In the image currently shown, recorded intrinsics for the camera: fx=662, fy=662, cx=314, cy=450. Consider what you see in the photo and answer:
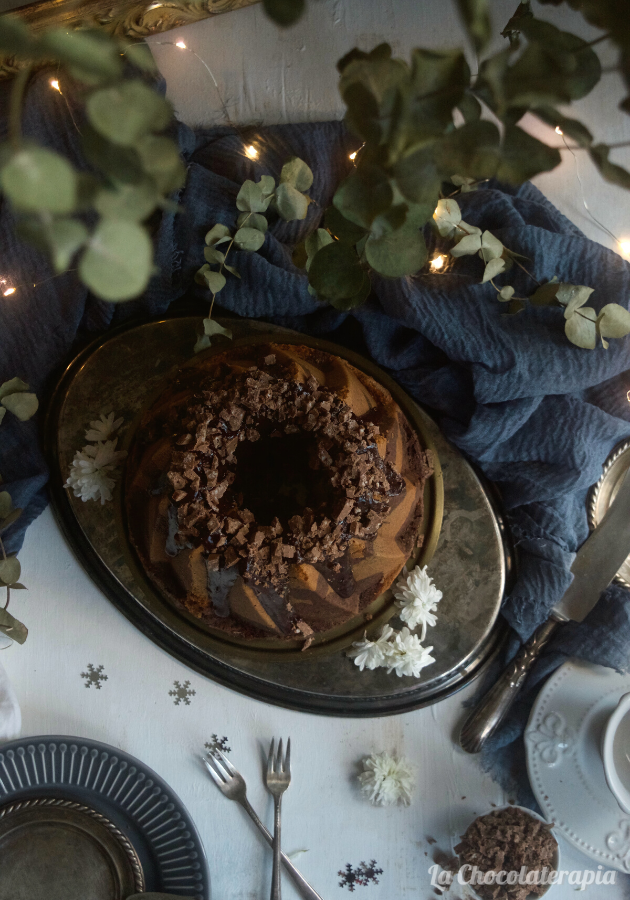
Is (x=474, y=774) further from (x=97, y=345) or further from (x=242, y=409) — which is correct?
(x=97, y=345)

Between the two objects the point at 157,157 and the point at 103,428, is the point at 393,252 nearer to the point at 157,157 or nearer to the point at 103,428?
the point at 157,157

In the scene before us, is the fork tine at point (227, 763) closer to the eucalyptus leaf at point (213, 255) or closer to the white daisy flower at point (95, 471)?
the white daisy flower at point (95, 471)

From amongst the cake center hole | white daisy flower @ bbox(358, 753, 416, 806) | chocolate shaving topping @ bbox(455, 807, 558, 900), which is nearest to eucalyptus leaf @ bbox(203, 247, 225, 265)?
the cake center hole

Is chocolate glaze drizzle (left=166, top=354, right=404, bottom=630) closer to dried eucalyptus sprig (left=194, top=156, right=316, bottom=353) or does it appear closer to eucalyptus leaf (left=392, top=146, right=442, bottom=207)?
dried eucalyptus sprig (left=194, top=156, right=316, bottom=353)

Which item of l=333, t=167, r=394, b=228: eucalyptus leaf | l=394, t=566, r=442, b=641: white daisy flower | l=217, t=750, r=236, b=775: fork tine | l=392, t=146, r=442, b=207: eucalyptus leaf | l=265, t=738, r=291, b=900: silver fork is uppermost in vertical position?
l=392, t=146, r=442, b=207: eucalyptus leaf

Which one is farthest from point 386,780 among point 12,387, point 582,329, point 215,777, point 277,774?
point 12,387

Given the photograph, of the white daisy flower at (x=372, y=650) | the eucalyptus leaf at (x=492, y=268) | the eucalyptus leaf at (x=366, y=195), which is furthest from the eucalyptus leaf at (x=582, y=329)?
the eucalyptus leaf at (x=366, y=195)
